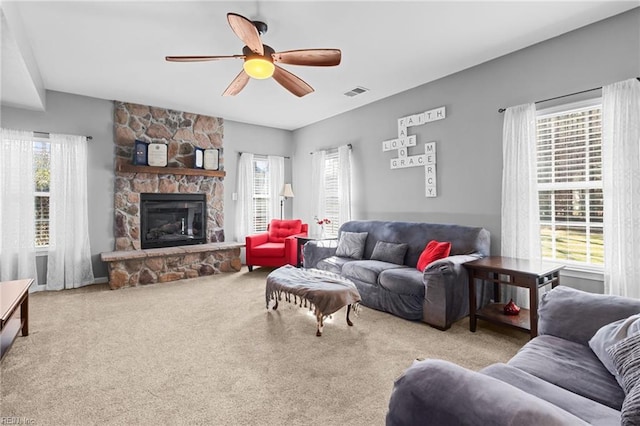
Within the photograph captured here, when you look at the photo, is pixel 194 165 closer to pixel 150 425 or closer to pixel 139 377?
pixel 139 377

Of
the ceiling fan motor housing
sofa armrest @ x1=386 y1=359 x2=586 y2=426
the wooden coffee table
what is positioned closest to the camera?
sofa armrest @ x1=386 y1=359 x2=586 y2=426

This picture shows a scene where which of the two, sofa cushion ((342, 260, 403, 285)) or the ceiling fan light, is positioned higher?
the ceiling fan light

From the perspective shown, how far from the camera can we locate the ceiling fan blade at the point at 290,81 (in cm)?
313

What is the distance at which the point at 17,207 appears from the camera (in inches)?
170

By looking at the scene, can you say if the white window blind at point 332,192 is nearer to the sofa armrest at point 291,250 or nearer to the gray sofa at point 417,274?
the sofa armrest at point 291,250

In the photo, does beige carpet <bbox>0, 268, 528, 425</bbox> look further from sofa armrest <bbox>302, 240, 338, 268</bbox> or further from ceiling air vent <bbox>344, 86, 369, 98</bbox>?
ceiling air vent <bbox>344, 86, 369, 98</bbox>

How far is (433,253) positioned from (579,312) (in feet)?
5.89

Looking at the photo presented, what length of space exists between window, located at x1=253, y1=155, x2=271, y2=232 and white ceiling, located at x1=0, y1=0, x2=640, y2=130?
2157 millimetres

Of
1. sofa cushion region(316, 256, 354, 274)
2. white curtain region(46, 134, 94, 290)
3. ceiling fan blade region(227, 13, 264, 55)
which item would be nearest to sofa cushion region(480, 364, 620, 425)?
ceiling fan blade region(227, 13, 264, 55)

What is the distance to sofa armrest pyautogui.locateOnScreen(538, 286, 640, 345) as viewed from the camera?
1.69 meters

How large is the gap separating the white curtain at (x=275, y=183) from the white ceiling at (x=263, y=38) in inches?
88.4

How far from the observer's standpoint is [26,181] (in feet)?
14.4

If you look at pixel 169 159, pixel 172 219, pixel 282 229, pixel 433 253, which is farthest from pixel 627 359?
pixel 169 159

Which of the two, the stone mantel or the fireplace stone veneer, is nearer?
the fireplace stone veneer
